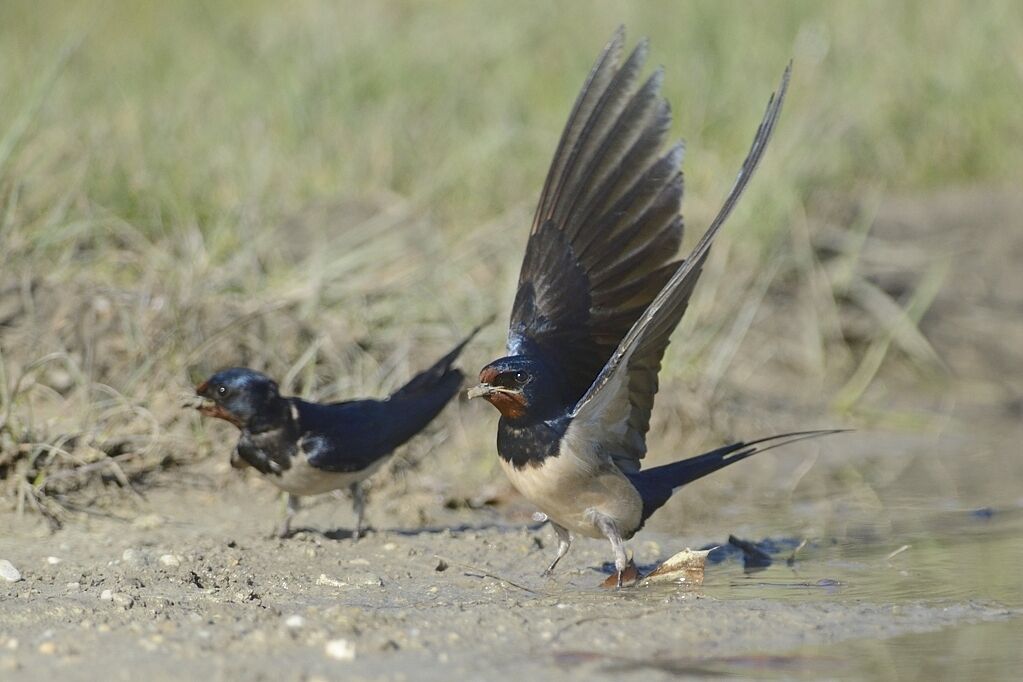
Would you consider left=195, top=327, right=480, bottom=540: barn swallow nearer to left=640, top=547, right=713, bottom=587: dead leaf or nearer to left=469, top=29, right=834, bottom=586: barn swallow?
left=469, top=29, right=834, bottom=586: barn swallow

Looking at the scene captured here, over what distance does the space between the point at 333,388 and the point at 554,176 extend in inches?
67.3

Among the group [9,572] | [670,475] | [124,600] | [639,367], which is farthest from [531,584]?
[9,572]

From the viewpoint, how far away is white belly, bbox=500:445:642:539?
15.3ft

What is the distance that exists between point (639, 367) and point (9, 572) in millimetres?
1938

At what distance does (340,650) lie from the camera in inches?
143

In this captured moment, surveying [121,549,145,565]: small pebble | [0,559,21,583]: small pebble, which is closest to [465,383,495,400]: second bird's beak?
[121,549,145,565]: small pebble

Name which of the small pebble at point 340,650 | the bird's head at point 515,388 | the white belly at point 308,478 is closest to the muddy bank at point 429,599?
the small pebble at point 340,650

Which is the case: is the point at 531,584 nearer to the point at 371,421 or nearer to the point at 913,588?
the point at 371,421

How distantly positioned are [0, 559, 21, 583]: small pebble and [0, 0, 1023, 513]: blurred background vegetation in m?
0.69

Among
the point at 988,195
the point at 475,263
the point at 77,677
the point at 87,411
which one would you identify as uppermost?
the point at 988,195

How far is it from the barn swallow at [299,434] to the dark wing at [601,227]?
0.66 meters

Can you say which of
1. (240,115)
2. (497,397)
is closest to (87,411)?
(497,397)

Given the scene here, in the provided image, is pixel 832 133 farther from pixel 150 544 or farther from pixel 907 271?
pixel 150 544

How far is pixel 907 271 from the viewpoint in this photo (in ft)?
27.3
